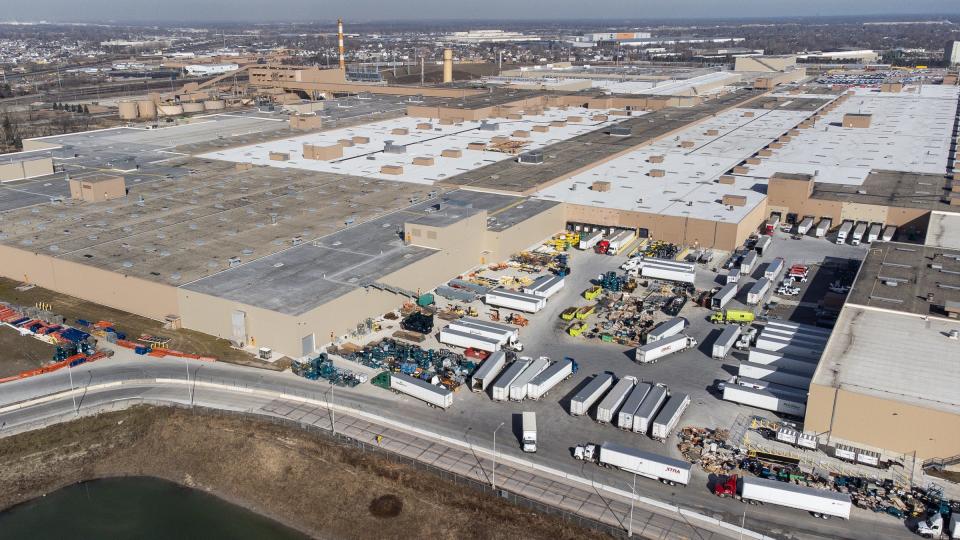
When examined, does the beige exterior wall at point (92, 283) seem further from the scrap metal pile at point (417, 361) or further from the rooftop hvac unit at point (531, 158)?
the rooftop hvac unit at point (531, 158)

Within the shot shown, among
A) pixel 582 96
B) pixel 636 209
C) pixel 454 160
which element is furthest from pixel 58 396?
pixel 582 96

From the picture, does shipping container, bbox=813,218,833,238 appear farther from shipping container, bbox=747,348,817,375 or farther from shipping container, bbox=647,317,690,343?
shipping container, bbox=747,348,817,375

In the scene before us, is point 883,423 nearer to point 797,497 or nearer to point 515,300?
point 797,497

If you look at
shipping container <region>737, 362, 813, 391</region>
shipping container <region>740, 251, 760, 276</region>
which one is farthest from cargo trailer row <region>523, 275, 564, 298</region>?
shipping container <region>737, 362, 813, 391</region>

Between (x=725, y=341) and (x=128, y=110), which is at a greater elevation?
(x=128, y=110)

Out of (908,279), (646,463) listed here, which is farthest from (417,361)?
(908,279)

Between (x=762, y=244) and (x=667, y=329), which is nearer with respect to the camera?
(x=667, y=329)

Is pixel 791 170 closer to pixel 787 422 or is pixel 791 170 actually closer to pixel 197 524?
pixel 787 422
